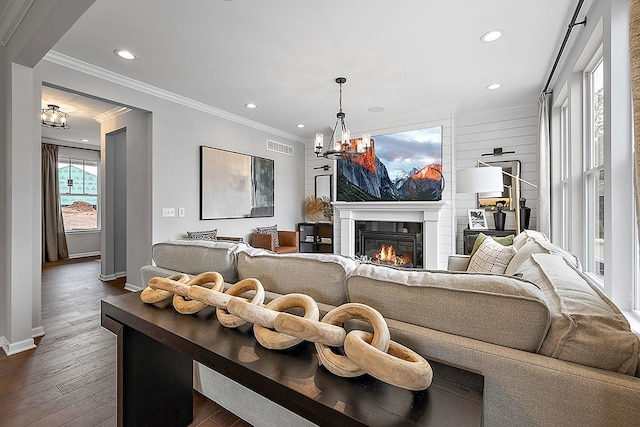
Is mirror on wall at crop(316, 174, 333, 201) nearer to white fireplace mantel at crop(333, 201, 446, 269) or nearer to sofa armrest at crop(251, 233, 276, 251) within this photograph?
white fireplace mantel at crop(333, 201, 446, 269)

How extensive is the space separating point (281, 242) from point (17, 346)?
352cm

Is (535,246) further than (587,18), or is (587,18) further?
(587,18)

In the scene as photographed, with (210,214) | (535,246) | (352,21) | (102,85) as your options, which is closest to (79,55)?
(102,85)

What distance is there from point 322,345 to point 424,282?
0.41m

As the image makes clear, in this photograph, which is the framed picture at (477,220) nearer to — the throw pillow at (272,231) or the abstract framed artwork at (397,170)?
the abstract framed artwork at (397,170)

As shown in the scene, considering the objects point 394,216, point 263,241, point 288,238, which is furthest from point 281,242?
point 394,216

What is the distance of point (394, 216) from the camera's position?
4.83 meters

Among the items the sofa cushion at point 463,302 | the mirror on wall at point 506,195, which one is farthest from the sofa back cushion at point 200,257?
the mirror on wall at point 506,195

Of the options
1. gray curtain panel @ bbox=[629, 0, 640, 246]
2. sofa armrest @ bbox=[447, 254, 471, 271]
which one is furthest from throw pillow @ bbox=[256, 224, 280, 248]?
gray curtain panel @ bbox=[629, 0, 640, 246]

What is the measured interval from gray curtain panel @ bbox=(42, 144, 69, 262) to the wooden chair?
462 cm

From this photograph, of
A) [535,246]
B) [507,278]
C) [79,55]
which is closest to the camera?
[507,278]

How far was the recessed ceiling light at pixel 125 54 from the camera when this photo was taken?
278 cm

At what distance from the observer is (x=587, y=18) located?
217 centimetres

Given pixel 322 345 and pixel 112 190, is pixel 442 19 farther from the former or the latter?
pixel 112 190
